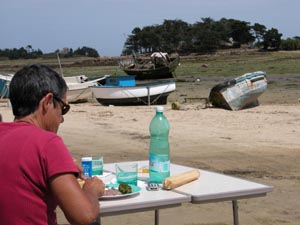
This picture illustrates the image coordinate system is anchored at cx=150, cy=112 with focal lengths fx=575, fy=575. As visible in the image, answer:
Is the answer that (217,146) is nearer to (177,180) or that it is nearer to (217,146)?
(217,146)

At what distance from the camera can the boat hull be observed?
1850 centimetres

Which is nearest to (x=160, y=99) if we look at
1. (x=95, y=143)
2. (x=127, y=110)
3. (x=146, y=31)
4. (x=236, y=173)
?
(x=127, y=110)

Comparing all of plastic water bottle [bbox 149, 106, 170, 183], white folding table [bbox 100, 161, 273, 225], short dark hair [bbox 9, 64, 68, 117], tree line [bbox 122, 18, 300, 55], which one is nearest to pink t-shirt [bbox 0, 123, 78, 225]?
short dark hair [bbox 9, 64, 68, 117]

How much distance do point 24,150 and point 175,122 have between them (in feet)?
35.9

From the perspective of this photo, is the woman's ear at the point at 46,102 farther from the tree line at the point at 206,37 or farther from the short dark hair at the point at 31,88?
the tree line at the point at 206,37

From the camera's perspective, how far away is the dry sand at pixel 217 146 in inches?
224

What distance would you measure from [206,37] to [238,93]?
258ft

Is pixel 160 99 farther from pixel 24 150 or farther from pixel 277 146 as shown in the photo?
pixel 24 150

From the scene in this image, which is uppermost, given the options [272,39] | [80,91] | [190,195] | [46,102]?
[272,39]

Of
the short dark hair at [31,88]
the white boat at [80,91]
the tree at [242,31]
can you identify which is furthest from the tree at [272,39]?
the short dark hair at [31,88]

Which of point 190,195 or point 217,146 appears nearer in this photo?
point 190,195

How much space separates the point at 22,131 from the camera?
7.84 ft

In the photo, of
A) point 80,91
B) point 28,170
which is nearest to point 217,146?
point 28,170

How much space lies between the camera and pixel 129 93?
60.4 ft
